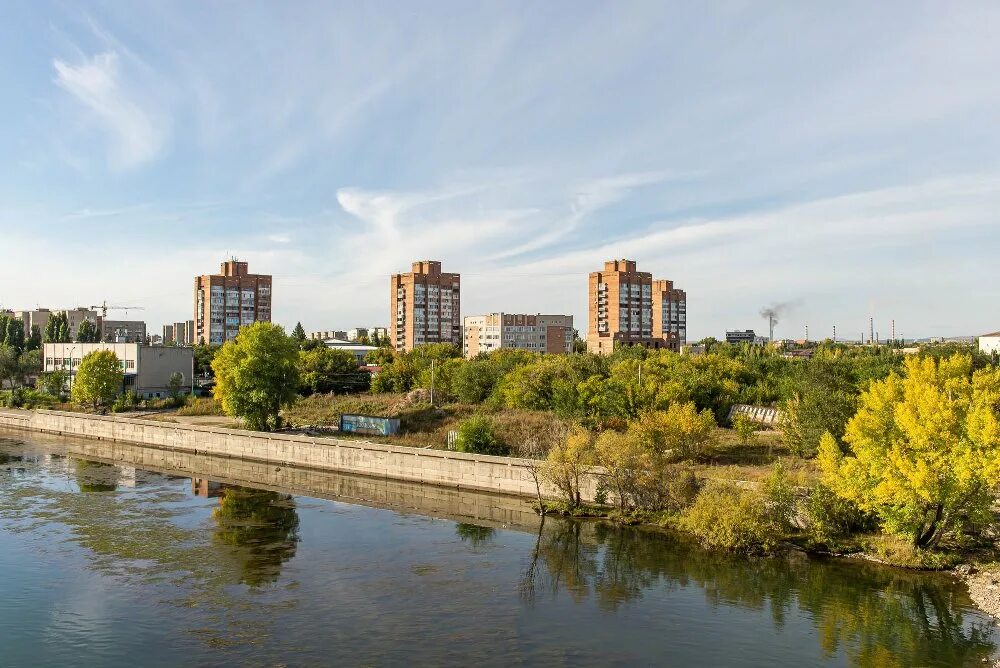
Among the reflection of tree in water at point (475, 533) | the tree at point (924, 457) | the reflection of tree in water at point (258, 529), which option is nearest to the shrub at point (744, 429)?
the tree at point (924, 457)

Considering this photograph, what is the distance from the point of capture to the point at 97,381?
2837 inches

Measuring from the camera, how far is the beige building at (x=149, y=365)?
8188 cm

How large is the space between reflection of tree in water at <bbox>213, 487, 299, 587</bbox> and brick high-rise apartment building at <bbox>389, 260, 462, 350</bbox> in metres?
92.6

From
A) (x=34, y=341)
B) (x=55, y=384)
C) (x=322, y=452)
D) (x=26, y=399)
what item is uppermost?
(x=34, y=341)

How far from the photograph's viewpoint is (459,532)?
110 feet

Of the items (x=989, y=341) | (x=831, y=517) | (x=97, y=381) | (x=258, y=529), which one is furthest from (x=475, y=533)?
(x=989, y=341)

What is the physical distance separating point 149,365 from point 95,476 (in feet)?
129

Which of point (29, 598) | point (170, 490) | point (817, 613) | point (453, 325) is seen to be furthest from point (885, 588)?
point (453, 325)

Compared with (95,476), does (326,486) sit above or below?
below

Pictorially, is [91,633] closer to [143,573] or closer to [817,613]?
[143,573]

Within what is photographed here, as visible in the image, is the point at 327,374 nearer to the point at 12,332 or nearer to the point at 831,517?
the point at 831,517

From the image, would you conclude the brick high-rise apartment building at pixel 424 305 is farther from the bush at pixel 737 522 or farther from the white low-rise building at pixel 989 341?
the bush at pixel 737 522

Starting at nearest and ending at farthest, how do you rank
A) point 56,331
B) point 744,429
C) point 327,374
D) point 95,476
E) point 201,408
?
point 744,429 → point 95,476 → point 201,408 → point 327,374 → point 56,331

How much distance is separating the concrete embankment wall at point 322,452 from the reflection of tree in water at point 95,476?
6416mm
